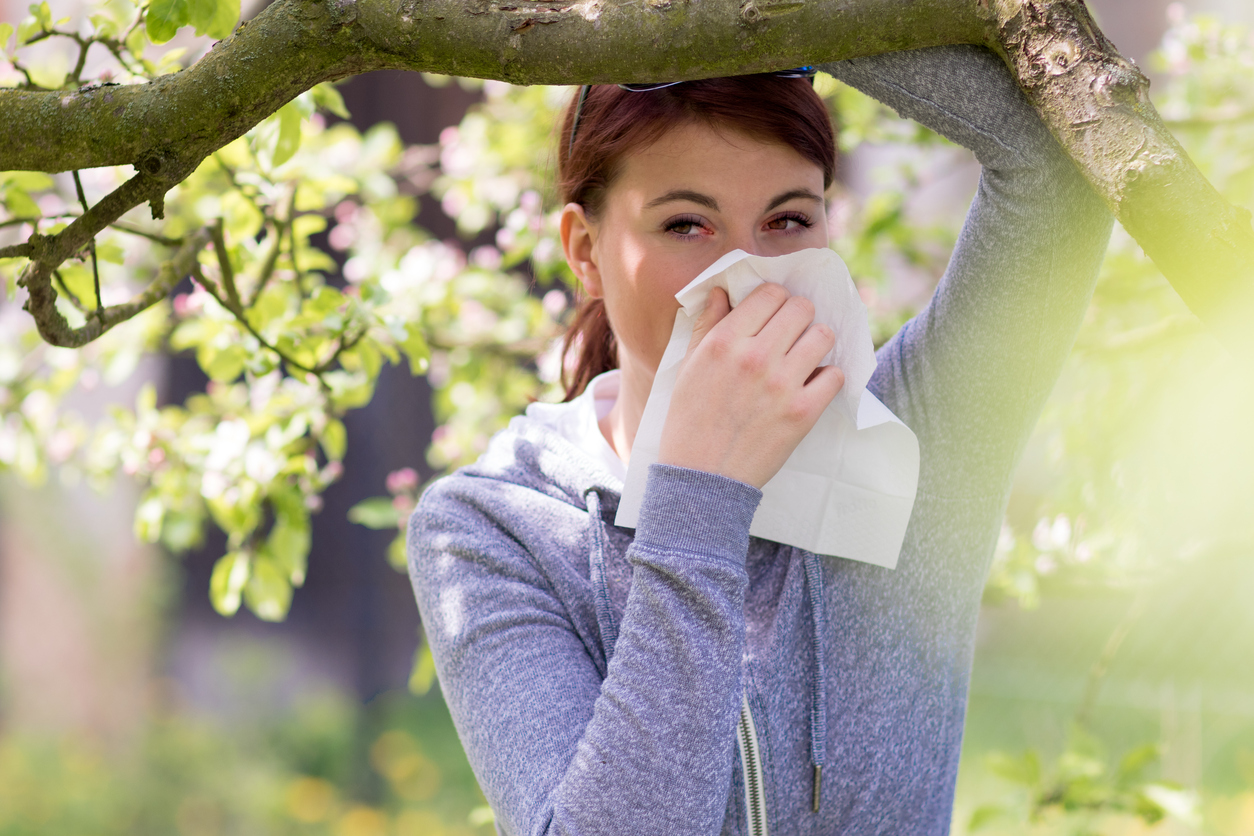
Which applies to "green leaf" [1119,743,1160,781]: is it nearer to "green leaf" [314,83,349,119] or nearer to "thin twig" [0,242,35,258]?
"green leaf" [314,83,349,119]

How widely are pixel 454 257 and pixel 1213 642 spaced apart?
8.44 ft

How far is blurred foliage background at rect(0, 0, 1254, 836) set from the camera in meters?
1.71

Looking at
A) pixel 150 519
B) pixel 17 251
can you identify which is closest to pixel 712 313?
pixel 17 251

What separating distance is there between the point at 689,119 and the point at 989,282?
15.8 inches

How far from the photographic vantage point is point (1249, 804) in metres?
3.14

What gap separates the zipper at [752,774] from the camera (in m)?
1.12

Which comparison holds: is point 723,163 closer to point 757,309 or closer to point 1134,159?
point 757,309

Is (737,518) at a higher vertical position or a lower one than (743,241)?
lower

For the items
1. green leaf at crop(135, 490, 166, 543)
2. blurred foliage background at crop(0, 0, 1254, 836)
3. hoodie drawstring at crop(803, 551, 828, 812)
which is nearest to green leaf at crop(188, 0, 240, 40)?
blurred foliage background at crop(0, 0, 1254, 836)

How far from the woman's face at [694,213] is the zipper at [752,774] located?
1.50ft

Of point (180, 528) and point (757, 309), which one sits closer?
point (757, 309)

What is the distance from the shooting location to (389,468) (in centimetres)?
432

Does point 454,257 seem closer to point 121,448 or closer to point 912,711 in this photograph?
point 121,448

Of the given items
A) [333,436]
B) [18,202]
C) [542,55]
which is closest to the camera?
[542,55]
